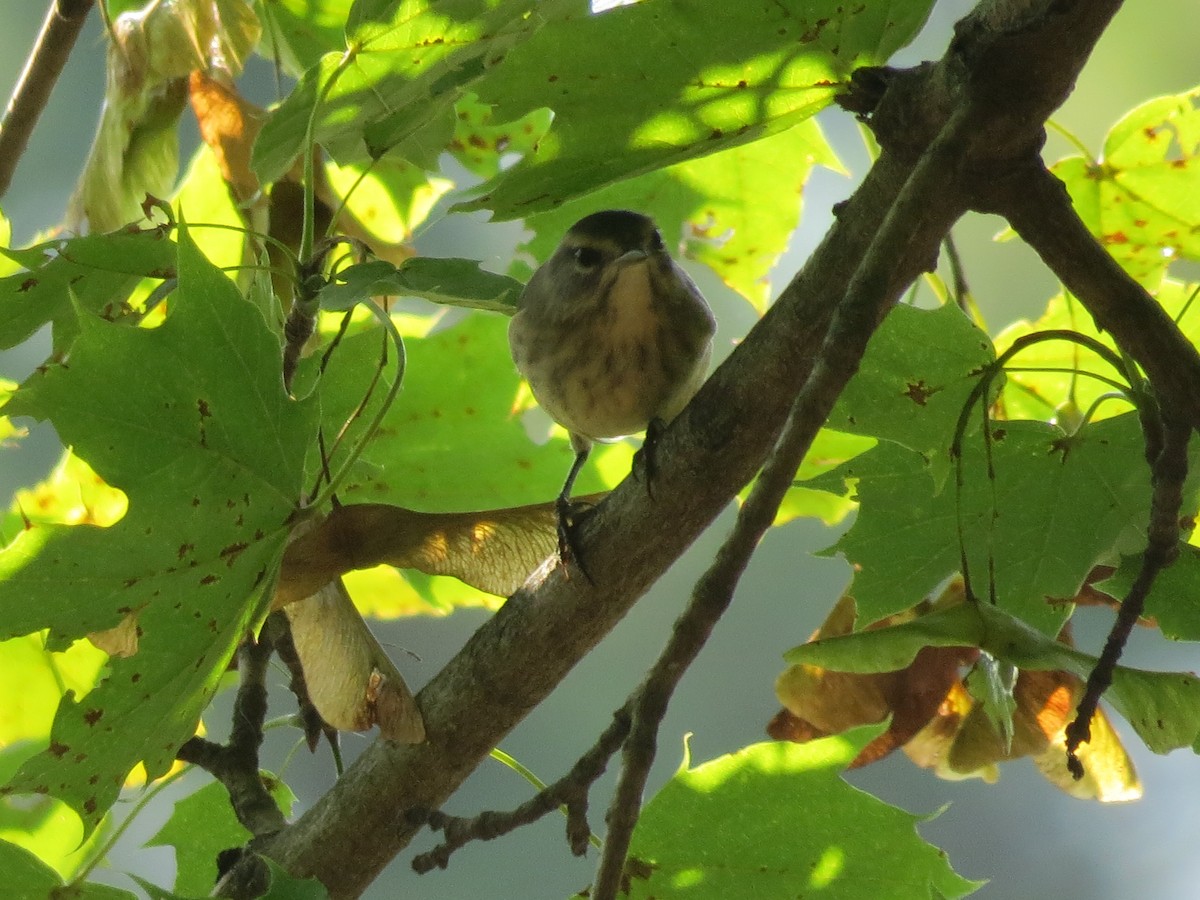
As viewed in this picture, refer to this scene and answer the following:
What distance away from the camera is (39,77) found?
1403mm

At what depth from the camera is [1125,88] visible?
3.27 metres

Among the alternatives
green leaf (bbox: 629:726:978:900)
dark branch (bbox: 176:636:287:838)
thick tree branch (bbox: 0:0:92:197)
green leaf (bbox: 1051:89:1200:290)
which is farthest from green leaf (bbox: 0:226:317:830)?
green leaf (bbox: 1051:89:1200:290)

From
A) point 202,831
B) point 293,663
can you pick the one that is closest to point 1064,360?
point 293,663

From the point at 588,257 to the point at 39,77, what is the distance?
65 cm

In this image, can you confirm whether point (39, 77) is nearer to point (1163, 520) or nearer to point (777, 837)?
point (777, 837)

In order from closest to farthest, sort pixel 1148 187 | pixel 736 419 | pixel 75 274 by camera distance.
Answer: pixel 736 419 → pixel 75 274 → pixel 1148 187

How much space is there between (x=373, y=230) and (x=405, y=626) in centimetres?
283

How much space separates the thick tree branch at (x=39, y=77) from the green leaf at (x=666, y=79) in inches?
27.5

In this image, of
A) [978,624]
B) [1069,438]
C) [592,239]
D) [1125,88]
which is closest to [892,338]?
[1069,438]

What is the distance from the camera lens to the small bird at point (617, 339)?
58.6 inches

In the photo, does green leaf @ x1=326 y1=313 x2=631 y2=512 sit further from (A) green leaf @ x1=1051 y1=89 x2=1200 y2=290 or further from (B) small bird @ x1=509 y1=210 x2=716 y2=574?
(A) green leaf @ x1=1051 y1=89 x2=1200 y2=290

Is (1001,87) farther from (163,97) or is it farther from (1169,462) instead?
(163,97)

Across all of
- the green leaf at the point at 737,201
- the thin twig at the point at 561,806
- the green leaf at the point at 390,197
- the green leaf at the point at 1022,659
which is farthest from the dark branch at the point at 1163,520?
the green leaf at the point at 390,197

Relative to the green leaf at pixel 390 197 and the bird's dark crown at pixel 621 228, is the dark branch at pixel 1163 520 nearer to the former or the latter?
the bird's dark crown at pixel 621 228
